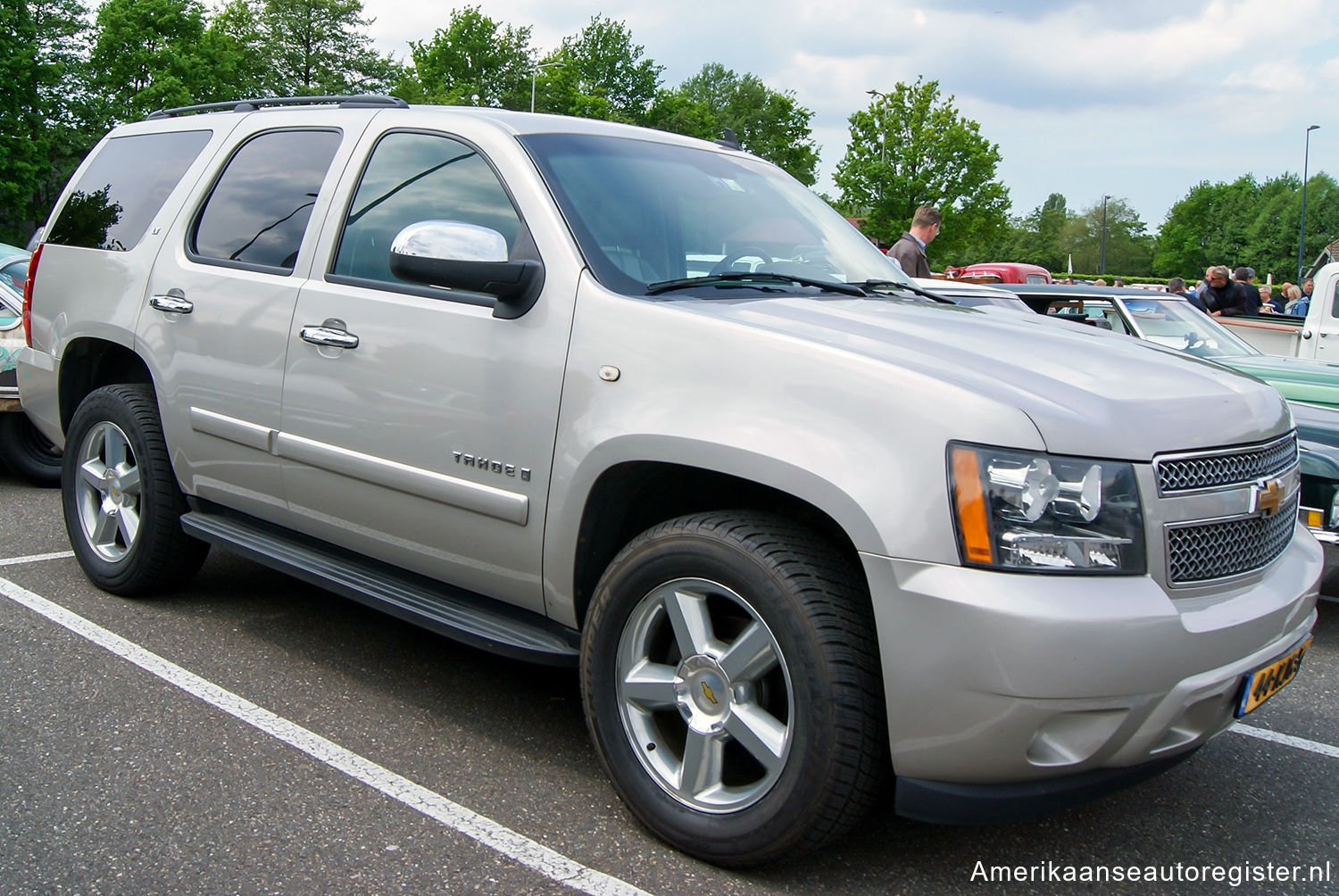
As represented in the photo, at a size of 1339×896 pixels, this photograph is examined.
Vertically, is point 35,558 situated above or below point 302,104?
below

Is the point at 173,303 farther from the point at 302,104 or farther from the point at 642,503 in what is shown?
the point at 642,503

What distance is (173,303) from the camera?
4.20m

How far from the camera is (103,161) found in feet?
16.4

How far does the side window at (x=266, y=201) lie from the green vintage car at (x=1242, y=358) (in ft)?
9.54

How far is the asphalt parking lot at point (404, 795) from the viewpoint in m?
2.68

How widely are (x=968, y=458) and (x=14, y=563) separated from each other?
463 cm

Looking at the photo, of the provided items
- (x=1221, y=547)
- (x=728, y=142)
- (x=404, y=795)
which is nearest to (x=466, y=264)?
(x=404, y=795)

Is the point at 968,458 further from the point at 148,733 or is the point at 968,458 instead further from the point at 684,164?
the point at 148,733

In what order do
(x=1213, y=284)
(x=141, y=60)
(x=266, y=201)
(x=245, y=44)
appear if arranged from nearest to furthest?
(x=266, y=201)
(x=1213, y=284)
(x=141, y=60)
(x=245, y=44)

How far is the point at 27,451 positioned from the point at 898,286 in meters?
5.88

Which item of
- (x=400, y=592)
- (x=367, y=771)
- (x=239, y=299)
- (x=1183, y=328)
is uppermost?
(x=239, y=299)

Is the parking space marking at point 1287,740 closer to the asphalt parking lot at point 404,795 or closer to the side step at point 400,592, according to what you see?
the asphalt parking lot at point 404,795

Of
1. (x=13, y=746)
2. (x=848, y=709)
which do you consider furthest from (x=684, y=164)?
(x=13, y=746)

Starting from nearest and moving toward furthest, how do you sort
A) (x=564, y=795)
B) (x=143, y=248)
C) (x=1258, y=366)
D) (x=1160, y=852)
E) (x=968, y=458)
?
(x=968, y=458)
(x=1160, y=852)
(x=564, y=795)
(x=143, y=248)
(x=1258, y=366)
